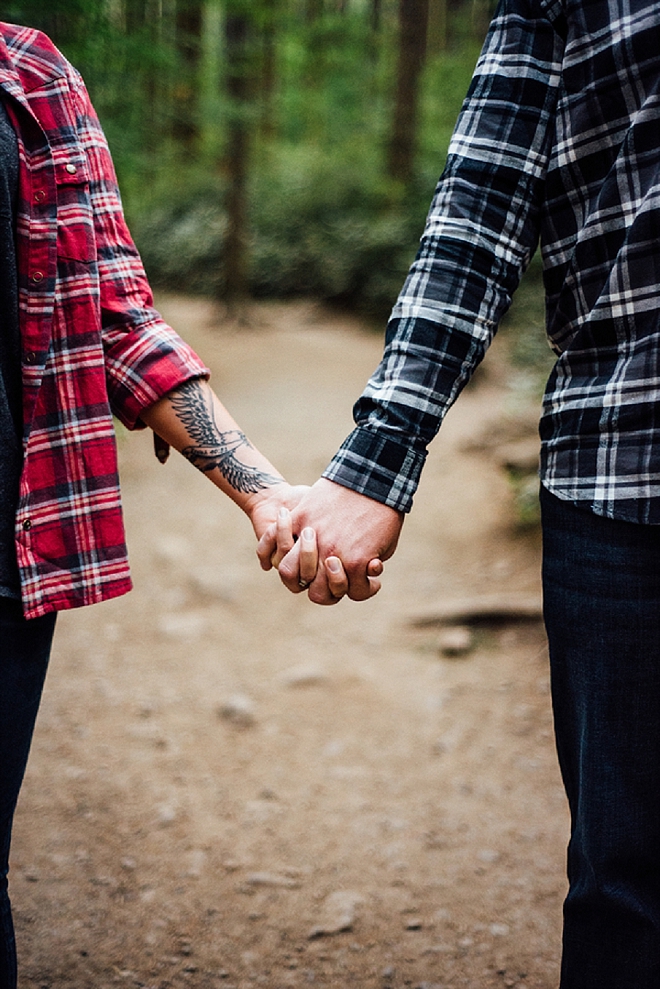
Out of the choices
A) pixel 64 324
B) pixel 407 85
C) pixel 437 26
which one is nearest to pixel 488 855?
→ pixel 64 324

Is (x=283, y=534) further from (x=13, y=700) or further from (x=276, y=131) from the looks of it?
(x=276, y=131)

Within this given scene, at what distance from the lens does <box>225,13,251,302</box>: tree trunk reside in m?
10.4

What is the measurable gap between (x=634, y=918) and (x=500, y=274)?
3.61 ft

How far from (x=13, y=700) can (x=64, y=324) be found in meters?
0.64

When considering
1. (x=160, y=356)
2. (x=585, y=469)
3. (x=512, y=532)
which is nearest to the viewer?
(x=585, y=469)

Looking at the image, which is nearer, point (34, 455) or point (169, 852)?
point (34, 455)

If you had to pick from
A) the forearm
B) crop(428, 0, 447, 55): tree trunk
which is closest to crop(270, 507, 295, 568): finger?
the forearm

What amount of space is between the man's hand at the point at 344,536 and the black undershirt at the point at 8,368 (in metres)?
0.50

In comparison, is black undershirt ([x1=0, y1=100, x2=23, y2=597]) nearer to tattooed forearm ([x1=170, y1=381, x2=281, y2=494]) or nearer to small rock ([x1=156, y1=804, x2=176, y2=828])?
tattooed forearm ([x1=170, y1=381, x2=281, y2=494])

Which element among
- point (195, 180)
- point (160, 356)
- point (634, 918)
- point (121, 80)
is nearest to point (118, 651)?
point (160, 356)

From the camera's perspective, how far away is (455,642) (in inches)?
167

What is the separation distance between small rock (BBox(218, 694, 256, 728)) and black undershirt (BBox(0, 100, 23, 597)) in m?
2.39

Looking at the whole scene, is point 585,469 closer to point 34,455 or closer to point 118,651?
point 34,455

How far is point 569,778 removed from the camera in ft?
4.96
